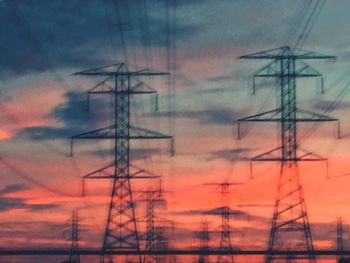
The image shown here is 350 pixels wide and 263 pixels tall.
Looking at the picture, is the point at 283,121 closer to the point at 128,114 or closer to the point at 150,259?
the point at 128,114

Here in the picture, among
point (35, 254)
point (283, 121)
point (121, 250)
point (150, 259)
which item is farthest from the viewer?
point (35, 254)

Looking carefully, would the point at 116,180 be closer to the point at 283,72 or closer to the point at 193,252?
the point at 283,72

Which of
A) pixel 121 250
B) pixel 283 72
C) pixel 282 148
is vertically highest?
pixel 283 72

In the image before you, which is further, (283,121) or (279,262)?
(279,262)

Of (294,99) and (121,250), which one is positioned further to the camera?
(121,250)

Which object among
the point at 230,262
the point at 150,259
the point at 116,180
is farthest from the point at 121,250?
the point at 230,262

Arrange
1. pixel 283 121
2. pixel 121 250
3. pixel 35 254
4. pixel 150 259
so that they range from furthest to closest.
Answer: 1. pixel 35 254
2. pixel 150 259
3. pixel 121 250
4. pixel 283 121

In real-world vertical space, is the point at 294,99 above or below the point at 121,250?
above

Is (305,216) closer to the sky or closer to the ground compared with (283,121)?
closer to the ground

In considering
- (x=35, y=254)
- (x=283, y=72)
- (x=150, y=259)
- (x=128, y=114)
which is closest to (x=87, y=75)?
(x=128, y=114)
